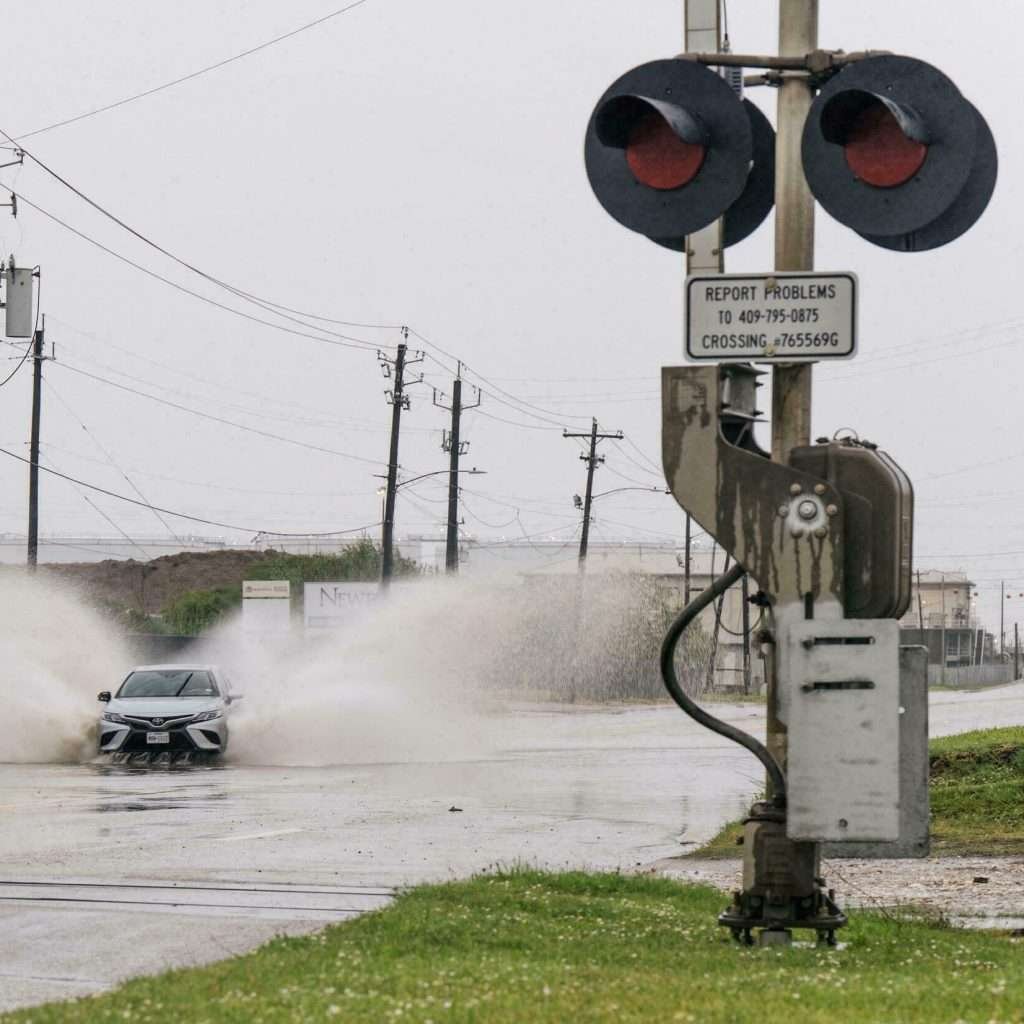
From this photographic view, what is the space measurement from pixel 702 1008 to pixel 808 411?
10.3ft

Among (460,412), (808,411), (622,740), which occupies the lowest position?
(622,740)

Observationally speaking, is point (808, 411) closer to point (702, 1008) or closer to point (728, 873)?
point (702, 1008)

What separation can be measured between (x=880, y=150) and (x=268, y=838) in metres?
9.47

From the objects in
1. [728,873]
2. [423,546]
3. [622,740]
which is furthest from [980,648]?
[728,873]

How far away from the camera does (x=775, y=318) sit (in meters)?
8.85

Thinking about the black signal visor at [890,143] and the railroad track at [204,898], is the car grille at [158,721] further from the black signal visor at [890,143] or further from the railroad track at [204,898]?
the black signal visor at [890,143]

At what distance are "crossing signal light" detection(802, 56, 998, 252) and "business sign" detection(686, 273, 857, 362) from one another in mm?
320

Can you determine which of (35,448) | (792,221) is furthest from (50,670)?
(792,221)

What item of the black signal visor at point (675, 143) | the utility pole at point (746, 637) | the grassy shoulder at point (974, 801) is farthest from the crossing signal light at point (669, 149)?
the utility pole at point (746, 637)

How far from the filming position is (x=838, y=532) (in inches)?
331

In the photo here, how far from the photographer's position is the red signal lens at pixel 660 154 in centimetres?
891

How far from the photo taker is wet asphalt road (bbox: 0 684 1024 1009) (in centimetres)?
1030

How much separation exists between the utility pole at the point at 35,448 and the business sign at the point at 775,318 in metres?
47.1

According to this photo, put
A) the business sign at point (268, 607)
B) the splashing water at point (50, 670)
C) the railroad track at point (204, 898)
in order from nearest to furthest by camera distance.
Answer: the railroad track at point (204, 898)
the splashing water at point (50, 670)
the business sign at point (268, 607)
